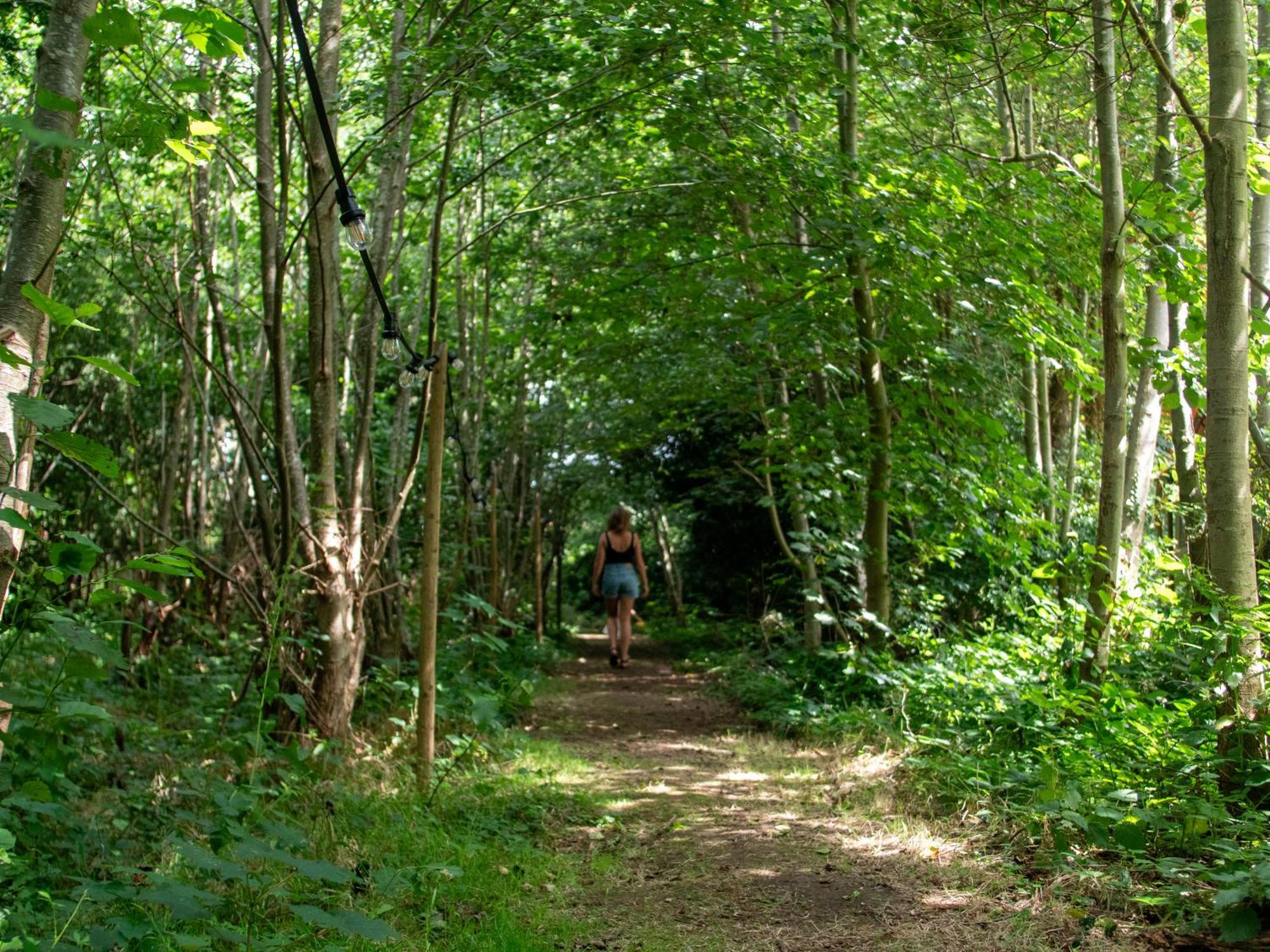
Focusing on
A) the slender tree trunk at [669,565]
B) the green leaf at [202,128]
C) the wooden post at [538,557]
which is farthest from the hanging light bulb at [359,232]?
the slender tree trunk at [669,565]

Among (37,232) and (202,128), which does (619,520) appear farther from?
(37,232)

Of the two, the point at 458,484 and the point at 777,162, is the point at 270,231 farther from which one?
the point at 458,484

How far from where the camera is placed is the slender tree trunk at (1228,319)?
13.7ft

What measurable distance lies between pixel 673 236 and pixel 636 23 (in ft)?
8.29

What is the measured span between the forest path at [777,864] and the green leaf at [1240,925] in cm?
38

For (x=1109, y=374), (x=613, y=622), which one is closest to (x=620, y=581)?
(x=613, y=622)

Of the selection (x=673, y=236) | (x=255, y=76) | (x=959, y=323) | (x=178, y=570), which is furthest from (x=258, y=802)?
(x=959, y=323)

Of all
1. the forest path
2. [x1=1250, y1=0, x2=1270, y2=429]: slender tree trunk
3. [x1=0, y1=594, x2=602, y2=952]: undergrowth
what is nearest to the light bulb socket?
[x1=0, y1=594, x2=602, y2=952]: undergrowth

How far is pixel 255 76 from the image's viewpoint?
6.37m

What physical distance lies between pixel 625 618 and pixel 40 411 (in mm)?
9896

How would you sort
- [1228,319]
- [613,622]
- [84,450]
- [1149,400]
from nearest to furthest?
[84,450] → [1228,319] → [1149,400] → [613,622]

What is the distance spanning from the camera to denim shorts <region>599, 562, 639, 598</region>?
1127cm

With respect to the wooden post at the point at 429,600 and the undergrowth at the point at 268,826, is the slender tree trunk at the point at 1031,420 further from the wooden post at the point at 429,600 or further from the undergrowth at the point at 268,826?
the wooden post at the point at 429,600

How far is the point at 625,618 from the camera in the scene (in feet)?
39.0
